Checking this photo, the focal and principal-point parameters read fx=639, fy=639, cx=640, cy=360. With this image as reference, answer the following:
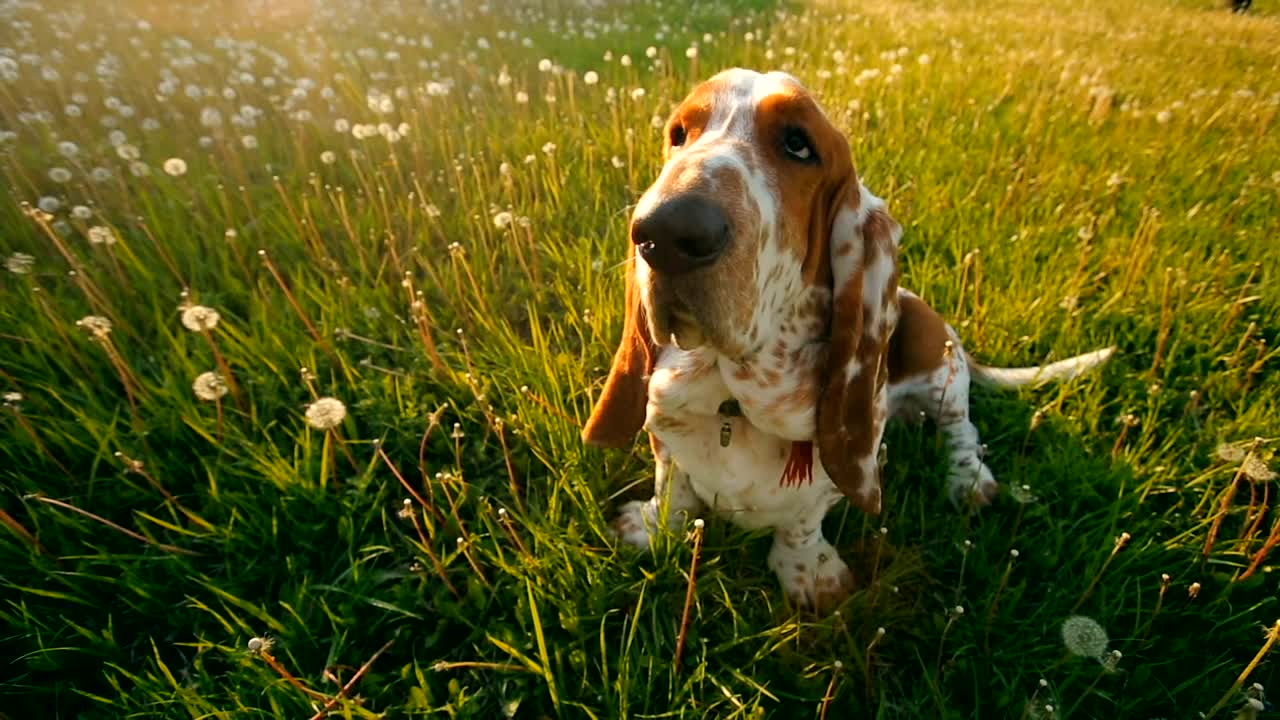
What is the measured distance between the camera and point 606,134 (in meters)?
4.58

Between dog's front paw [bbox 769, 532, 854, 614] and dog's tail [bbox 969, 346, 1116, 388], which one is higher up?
dog's tail [bbox 969, 346, 1116, 388]

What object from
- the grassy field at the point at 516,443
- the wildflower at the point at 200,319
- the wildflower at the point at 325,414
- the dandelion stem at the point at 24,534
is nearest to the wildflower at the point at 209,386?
the grassy field at the point at 516,443

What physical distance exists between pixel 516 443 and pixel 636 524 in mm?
610

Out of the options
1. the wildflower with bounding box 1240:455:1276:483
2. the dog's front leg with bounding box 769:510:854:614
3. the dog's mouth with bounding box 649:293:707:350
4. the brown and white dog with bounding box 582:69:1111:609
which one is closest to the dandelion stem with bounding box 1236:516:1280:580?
the wildflower with bounding box 1240:455:1276:483

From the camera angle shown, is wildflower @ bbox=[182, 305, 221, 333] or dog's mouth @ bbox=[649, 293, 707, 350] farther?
wildflower @ bbox=[182, 305, 221, 333]

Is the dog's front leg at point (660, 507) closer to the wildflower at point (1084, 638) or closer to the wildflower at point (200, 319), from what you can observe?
the wildflower at point (1084, 638)

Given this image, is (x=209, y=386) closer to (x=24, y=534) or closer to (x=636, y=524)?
(x=24, y=534)

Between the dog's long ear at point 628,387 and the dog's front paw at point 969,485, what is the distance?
1402mm

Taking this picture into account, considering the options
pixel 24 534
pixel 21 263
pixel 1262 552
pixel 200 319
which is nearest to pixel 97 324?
pixel 200 319

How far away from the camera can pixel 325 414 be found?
2.04 metres

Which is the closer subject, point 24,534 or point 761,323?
point 761,323

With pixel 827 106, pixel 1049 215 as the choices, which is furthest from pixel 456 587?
pixel 827 106

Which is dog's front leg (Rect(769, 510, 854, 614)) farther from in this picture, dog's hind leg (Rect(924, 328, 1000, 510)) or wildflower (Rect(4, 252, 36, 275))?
wildflower (Rect(4, 252, 36, 275))

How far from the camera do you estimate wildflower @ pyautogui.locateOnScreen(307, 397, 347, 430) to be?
1997 millimetres
